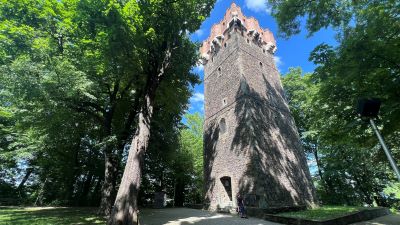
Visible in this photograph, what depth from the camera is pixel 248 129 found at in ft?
48.1

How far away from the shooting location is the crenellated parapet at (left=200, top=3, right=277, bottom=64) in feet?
63.7

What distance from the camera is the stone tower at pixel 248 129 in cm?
1387

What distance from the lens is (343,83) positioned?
23.6 feet

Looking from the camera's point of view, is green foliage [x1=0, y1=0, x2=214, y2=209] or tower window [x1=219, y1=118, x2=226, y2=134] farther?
tower window [x1=219, y1=118, x2=226, y2=134]

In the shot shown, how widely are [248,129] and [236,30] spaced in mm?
8704

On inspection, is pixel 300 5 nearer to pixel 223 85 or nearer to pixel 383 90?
pixel 383 90

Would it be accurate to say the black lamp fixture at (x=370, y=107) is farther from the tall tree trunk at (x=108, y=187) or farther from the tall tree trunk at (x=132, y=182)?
the tall tree trunk at (x=108, y=187)

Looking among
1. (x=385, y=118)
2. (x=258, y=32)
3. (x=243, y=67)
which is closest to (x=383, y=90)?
(x=385, y=118)

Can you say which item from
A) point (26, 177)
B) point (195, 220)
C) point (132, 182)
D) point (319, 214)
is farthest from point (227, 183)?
point (26, 177)

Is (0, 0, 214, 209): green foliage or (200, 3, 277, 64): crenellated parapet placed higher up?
(200, 3, 277, 64): crenellated parapet

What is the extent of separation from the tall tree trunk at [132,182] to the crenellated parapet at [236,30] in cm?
1164

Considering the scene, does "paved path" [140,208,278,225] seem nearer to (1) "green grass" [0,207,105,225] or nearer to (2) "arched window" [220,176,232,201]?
(1) "green grass" [0,207,105,225]

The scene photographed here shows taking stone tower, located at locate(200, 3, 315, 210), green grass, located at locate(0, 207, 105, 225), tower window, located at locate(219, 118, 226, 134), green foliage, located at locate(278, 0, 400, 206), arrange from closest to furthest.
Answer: green foliage, located at locate(278, 0, 400, 206) → green grass, located at locate(0, 207, 105, 225) → stone tower, located at locate(200, 3, 315, 210) → tower window, located at locate(219, 118, 226, 134)

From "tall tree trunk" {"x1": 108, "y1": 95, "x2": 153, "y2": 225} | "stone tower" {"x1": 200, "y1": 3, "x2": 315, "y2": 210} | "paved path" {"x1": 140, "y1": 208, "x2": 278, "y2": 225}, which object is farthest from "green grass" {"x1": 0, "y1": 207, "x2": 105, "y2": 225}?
"stone tower" {"x1": 200, "y1": 3, "x2": 315, "y2": 210}
